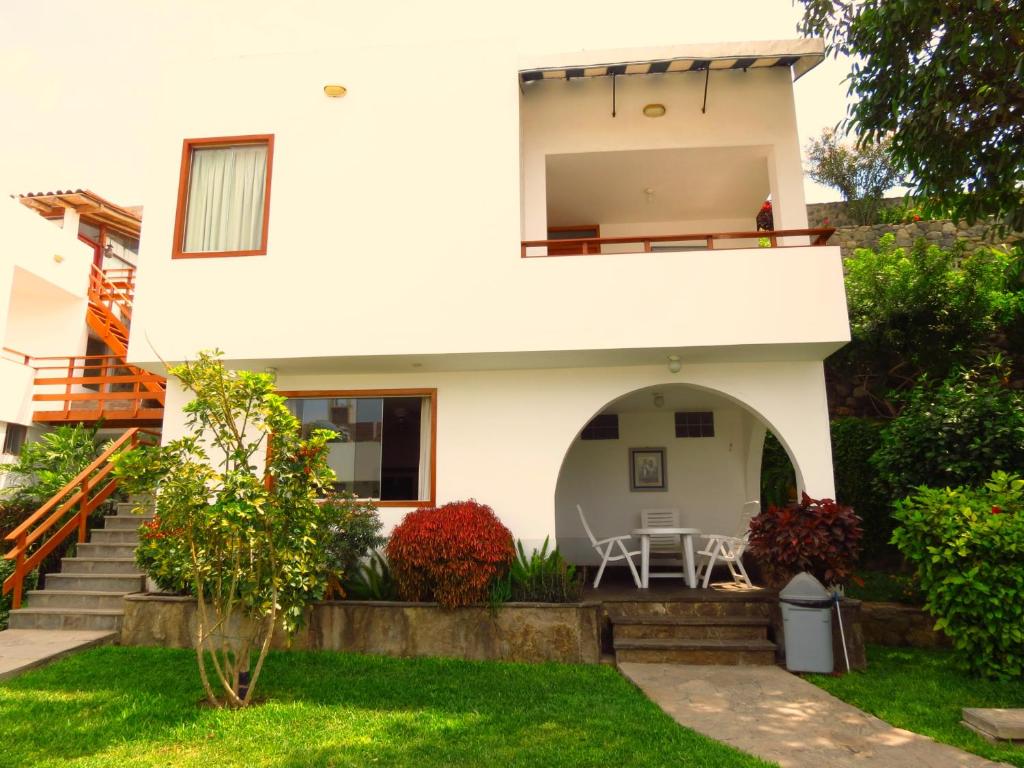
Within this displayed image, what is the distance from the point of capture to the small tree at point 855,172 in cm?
1833

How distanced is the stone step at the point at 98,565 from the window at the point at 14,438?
4.64m

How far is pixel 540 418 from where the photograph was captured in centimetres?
816

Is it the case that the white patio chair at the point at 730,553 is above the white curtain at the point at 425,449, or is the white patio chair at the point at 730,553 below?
below

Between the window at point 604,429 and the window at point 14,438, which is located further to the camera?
the window at point 14,438

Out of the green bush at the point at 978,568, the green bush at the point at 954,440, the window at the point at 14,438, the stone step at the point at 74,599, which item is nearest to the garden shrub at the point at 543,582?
the green bush at the point at 978,568

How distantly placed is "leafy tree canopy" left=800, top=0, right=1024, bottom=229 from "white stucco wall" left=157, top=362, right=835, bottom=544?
8.31ft

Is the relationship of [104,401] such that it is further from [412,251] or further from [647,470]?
[647,470]

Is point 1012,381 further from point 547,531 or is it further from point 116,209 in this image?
point 116,209

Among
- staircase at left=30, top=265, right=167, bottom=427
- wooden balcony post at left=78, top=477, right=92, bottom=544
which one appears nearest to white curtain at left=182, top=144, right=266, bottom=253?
staircase at left=30, top=265, right=167, bottom=427

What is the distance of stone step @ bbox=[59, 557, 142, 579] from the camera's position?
8.26 m

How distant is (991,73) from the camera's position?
6992 mm

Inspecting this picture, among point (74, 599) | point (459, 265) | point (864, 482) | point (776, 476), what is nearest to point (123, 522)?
point (74, 599)

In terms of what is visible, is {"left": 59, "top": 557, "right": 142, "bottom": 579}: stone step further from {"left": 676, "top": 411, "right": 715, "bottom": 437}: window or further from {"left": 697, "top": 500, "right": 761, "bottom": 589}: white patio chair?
{"left": 676, "top": 411, "right": 715, "bottom": 437}: window

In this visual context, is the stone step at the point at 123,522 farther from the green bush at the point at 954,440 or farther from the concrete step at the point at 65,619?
the green bush at the point at 954,440
